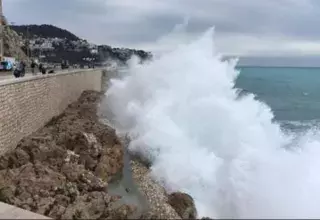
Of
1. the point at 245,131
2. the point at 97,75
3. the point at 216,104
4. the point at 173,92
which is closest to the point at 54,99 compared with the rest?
the point at 173,92

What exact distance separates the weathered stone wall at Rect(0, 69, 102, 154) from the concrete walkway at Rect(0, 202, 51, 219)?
13.6 ft

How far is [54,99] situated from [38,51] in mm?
68617

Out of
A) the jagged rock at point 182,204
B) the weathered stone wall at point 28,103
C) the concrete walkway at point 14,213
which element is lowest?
the concrete walkway at point 14,213

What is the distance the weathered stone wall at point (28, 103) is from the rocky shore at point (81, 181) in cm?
38

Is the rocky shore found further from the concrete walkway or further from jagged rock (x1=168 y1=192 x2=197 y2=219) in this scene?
the concrete walkway

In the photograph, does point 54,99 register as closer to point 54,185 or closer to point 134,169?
point 134,169

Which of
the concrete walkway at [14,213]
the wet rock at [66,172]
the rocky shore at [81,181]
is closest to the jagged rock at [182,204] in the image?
the rocky shore at [81,181]

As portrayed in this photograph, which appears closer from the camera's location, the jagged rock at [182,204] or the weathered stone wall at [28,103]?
the jagged rock at [182,204]

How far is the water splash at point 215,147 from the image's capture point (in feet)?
18.6

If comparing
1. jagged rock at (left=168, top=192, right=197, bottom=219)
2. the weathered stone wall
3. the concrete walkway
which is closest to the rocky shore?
jagged rock at (left=168, top=192, right=197, bottom=219)

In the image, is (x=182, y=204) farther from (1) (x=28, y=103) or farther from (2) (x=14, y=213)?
(1) (x=28, y=103)

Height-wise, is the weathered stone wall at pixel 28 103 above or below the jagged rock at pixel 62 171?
above

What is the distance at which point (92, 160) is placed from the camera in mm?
13055

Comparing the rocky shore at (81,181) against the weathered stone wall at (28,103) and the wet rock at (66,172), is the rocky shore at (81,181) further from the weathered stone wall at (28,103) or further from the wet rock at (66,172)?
the weathered stone wall at (28,103)
